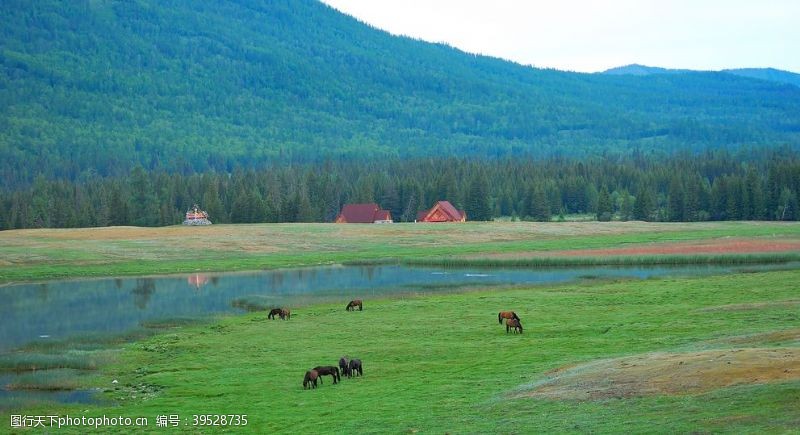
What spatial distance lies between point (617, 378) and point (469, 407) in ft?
12.8

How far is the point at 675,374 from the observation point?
81.1 feet

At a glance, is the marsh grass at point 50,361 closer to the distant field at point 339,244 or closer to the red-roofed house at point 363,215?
the distant field at point 339,244

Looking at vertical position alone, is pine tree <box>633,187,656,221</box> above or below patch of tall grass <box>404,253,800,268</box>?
above

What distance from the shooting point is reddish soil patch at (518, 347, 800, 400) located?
76.7ft

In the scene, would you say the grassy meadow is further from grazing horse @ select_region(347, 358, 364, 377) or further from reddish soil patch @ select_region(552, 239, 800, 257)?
reddish soil patch @ select_region(552, 239, 800, 257)

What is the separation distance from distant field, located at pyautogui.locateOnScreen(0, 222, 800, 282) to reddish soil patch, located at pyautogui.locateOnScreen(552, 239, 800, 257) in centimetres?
8

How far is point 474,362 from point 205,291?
31157 millimetres

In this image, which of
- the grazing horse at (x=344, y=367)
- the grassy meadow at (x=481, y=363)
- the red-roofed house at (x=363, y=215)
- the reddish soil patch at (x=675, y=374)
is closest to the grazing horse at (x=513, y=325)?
the grassy meadow at (x=481, y=363)

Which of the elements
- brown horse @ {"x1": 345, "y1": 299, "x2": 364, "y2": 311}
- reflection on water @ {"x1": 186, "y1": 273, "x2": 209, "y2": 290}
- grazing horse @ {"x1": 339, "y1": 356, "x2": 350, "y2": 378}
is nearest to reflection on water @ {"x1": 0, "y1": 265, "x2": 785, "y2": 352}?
reflection on water @ {"x1": 186, "y1": 273, "x2": 209, "y2": 290}

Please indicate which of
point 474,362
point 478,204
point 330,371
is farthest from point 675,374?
point 478,204

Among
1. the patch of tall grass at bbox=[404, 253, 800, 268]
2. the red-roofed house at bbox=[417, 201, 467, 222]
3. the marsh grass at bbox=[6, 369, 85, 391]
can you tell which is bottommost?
the marsh grass at bbox=[6, 369, 85, 391]

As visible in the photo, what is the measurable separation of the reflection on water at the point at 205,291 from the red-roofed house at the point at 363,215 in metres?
48.0

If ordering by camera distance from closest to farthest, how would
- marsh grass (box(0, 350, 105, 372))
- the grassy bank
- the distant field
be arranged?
1. the grassy bank
2. marsh grass (box(0, 350, 105, 372))
3. the distant field

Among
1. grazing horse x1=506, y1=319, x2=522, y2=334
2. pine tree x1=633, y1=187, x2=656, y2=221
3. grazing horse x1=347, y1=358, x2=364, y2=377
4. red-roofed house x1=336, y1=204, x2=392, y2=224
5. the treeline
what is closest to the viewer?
grazing horse x1=347, y1=358, x2=364, y2=377
